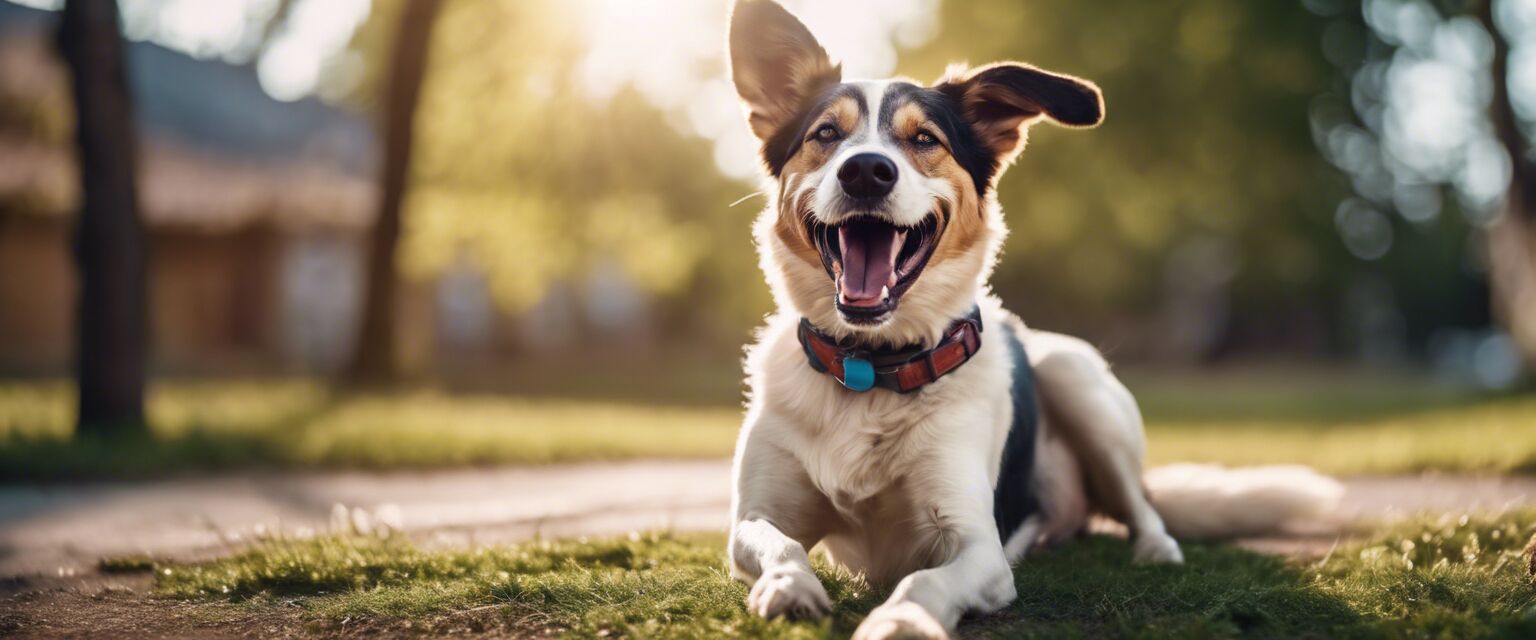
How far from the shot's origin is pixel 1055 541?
15.1 ft

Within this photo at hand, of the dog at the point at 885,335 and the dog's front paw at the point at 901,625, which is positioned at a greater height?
the dog at the point at 885,335

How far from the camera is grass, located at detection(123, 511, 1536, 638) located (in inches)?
116

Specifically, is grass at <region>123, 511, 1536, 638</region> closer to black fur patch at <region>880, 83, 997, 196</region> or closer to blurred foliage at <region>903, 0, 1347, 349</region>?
black fur patch at <region>880, 83, 997, 196</region>

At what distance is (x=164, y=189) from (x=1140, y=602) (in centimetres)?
1942

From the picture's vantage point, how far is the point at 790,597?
2.86 meters

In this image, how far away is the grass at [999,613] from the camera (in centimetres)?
294

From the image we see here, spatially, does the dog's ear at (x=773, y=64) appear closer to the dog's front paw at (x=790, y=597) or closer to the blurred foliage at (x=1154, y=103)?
the dog's front paw at (x=790, y=597)

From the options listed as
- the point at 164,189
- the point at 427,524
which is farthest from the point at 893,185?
the point at 164,189

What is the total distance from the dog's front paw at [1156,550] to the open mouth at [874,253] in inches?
55.4

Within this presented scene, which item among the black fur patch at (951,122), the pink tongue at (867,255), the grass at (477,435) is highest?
the black fur patch at (951,122)

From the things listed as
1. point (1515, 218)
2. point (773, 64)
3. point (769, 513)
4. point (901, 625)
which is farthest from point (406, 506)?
point (1515, 218)

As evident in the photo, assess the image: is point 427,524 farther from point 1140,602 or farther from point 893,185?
point 1140,602

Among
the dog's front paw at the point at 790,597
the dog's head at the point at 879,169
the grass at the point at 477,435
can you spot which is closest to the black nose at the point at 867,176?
the dog's head at the point at 879,169

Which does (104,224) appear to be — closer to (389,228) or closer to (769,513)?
(389,228)
